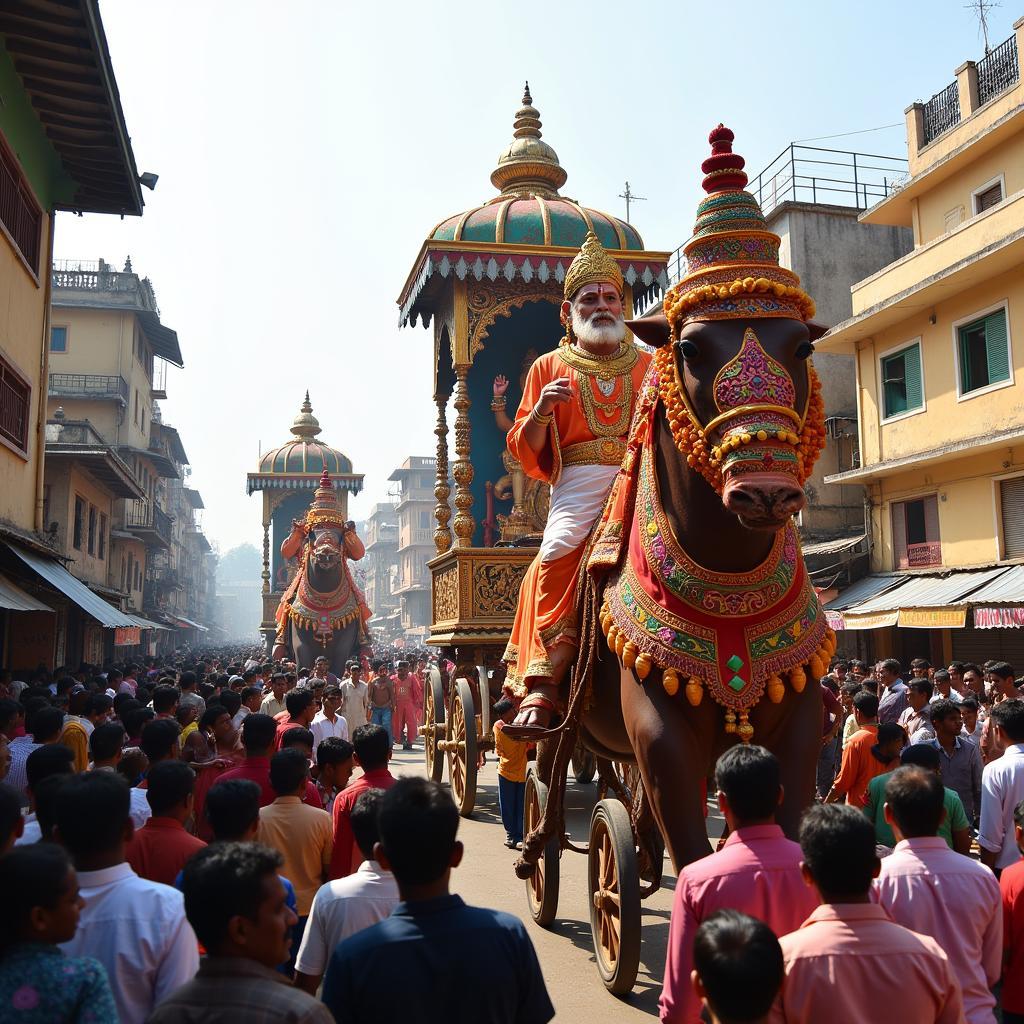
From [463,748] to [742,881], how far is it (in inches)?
279

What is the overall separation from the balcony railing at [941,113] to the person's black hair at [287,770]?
1972 centimetres

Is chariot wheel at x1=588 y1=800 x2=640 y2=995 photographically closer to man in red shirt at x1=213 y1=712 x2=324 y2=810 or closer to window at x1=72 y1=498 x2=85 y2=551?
man in red shirt at x1=213 y1=712 x2=324 y2=810

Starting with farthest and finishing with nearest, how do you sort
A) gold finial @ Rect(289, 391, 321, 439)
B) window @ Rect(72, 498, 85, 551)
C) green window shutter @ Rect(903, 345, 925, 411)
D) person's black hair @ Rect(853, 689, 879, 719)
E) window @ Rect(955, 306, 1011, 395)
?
gold finial @ Rect(289, 391, 321, 439) → window @ Rect(72, 498, 85, 551) → green window shutter @ Rect(903, 345, 925, 411) → window @ Rect(955, 306, 1011, 395) → person's black hair @ Rect(853, 689, 879, 719)

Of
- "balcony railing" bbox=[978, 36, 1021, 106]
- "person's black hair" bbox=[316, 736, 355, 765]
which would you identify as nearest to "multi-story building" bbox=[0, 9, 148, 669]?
"person's black hair" bbox=[316, 736, 355, 765]

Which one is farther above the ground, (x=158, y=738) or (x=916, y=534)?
(x=916, y=534)

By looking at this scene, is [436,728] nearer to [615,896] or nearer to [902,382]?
[615,896]

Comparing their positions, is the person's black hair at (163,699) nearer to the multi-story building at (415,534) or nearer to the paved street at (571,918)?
the paved street at (571,918)

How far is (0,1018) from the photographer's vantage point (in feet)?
6.67

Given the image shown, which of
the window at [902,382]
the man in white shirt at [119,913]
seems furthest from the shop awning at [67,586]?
the window at [902,382]

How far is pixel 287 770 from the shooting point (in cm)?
444

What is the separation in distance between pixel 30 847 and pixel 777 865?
1.92m

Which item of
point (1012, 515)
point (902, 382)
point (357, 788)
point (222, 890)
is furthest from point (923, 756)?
point (902, 382)

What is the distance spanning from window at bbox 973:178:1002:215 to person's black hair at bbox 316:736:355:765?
1702cm

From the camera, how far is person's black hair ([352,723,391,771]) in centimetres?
472
